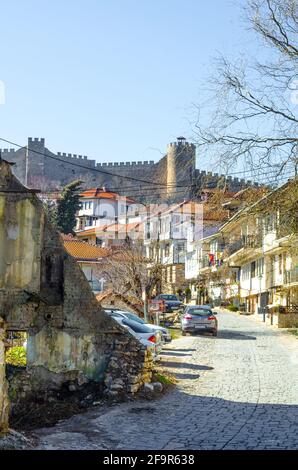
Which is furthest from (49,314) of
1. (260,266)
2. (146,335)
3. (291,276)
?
(260,266)

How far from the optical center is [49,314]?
48.9ft

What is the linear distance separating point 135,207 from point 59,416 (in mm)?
89573

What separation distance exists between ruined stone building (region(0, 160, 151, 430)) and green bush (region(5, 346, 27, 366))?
1.27m

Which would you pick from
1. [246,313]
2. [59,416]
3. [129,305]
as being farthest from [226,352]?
[246,313]

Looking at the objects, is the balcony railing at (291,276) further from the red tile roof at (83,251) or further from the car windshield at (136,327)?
the car windshield at (136,327)

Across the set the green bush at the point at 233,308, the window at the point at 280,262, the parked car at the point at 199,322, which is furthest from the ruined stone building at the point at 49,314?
the green bush at the point at 233,308

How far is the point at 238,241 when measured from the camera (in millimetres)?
54062

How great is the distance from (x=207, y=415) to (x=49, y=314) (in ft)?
13.1

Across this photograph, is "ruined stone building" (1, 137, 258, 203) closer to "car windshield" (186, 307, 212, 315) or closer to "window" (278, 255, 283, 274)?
"window" (278, 255, 283, 274)

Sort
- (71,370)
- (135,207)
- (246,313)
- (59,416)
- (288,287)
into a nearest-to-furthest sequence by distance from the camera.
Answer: (59,416) < (71,370) < (288,287) < (246,313) < (135,207)

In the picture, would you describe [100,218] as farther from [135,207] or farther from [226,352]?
[226,352]

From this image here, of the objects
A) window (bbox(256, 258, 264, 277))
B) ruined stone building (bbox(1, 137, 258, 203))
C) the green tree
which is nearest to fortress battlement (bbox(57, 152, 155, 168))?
ruined stone building (bbox(1, 137, 258, 203))

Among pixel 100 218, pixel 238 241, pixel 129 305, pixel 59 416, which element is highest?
pixel 100 218
